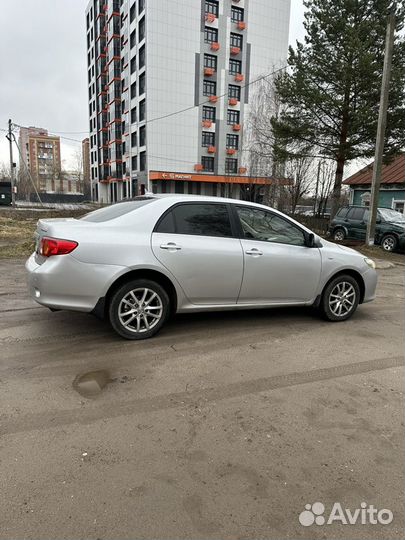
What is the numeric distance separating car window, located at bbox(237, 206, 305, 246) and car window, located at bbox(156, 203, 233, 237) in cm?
25

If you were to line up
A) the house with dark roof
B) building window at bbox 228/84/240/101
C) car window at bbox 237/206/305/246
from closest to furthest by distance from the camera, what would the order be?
car window at bbox 237/206/305/246
the house with dark roof
building window at bbox 228/84/240/101

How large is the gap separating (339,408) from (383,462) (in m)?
0.65

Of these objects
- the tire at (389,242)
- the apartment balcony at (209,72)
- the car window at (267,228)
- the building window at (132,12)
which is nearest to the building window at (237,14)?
the apartment balcony at (209,72)

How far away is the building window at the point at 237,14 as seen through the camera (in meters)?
45.4

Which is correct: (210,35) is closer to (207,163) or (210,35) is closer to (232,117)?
(232,117)

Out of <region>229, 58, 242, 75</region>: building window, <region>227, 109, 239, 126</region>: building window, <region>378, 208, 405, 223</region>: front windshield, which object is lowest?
<region>378, 208, 405, 223</region>: front windshield

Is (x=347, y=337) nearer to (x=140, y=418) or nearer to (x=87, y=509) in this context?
(x=140, y=418)

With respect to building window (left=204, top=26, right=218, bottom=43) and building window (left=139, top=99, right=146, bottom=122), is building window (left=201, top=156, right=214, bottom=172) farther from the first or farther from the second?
building window (left=204, top=26, right=218, bottom=43)

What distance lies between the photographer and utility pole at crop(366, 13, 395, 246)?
1377 centimetres

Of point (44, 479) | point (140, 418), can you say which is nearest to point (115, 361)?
point (140, 418)

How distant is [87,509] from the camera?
214 centimetres

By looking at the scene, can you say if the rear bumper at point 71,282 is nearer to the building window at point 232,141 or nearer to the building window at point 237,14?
the building window at point 232,141

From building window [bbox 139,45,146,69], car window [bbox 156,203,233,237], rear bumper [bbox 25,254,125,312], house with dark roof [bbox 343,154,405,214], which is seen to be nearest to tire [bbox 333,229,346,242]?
house with dark roof [bbox 343,154,405,214]

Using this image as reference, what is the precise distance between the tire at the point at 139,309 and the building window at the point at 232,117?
151 ft
